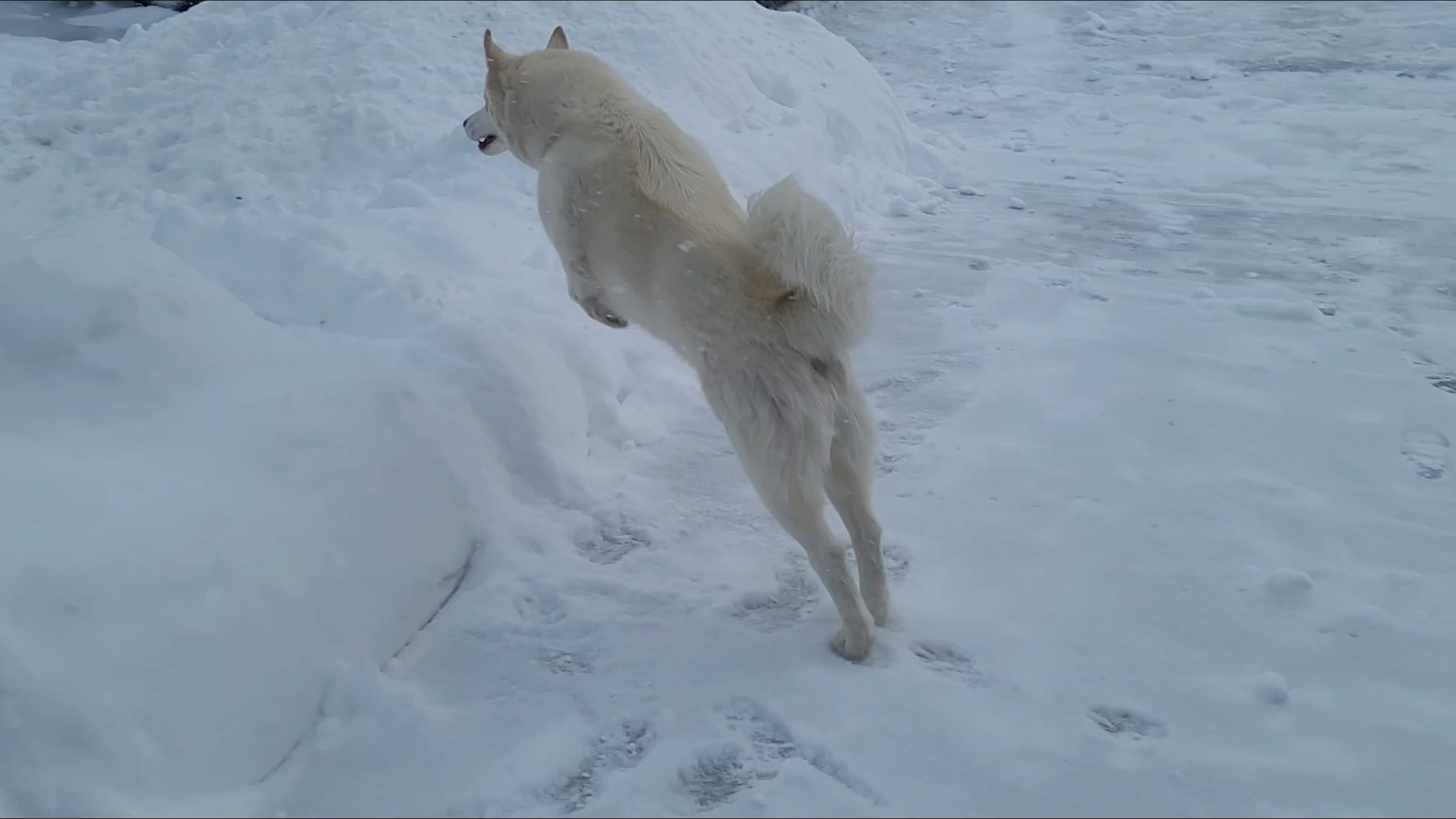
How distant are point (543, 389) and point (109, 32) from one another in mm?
6437

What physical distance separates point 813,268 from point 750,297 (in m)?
0.20

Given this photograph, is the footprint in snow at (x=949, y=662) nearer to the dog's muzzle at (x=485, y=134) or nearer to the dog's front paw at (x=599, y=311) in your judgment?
the dog's front paw at (x=599, y=311)

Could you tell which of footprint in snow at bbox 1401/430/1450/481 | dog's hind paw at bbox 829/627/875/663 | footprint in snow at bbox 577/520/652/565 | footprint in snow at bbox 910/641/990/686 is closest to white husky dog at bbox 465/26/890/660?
dog's hind paw at bbox 829/627/875/663

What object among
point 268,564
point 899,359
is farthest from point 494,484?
point 899,359

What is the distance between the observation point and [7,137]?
206 inches

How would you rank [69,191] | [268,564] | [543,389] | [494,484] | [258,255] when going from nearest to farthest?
[268,564] < [494,484] < [543,389] < [258,255] < [69,191]

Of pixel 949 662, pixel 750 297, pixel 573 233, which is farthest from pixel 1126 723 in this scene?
pixel 573 233

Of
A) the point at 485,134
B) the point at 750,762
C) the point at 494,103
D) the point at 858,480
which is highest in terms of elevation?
the point at 494,103

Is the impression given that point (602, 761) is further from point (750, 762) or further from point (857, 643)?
point (857, 643)

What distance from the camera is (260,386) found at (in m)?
2.94

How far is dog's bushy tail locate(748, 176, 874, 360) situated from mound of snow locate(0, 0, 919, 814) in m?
1.10

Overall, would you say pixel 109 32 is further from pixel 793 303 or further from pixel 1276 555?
pixel 1276 555

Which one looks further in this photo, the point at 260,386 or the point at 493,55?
the point at 493,55

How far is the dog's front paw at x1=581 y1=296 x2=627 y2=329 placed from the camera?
10.3 ft
